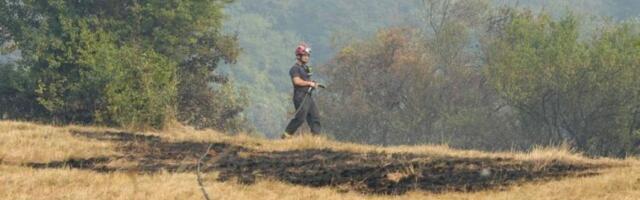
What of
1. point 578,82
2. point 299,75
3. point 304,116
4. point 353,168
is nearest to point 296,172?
point 353,168

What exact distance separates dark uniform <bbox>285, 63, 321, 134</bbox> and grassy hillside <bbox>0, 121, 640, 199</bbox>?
96cm

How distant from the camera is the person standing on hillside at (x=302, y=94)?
47.3 ft

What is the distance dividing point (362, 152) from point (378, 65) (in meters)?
38.3

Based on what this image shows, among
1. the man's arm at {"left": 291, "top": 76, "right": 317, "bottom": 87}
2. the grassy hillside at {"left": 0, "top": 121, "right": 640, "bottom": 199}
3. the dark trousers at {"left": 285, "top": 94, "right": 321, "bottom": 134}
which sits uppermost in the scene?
the man's arm at {"left": 291, "top": 76, "right": 317, "bottom": 87}

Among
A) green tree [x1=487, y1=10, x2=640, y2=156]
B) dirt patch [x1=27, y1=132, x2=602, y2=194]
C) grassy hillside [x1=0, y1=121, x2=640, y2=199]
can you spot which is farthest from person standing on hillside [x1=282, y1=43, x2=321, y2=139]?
green tree [x1=487, y1=10, x2=640, y2=156]

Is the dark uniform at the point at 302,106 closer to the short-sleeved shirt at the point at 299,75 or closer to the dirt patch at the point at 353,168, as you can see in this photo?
the short-sleeved shirt at the point at 299,75

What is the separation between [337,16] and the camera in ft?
655

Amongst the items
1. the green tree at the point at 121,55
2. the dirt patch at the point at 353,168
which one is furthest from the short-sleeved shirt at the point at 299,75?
the green tree at the point at 121,55

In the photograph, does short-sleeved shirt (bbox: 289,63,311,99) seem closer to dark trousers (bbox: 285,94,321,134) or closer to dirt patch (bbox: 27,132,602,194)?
dark trousers (bbox: 285,94,321,134)

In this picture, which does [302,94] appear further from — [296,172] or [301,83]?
[296,172]

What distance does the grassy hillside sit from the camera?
28.9 feet

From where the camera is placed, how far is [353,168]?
1049 cm

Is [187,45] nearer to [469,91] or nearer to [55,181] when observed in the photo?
[55,181]

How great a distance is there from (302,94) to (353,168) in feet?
14.1
